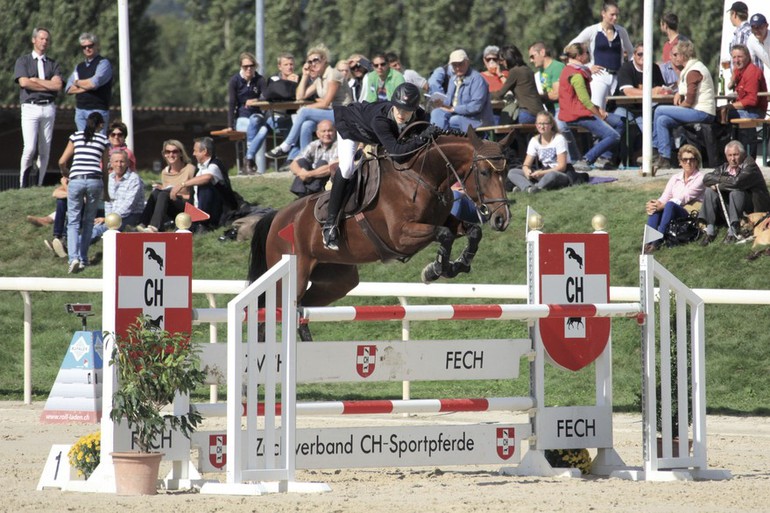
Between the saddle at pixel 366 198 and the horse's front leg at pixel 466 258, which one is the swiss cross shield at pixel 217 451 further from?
the saddle at pixel 366 198

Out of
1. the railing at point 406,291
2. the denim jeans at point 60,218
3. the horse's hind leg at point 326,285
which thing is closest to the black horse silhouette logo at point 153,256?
the horse's hind leg at point 326,285

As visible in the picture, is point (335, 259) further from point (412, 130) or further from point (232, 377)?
point (232, 377)

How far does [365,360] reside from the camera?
6.43 m

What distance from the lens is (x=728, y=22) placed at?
50.0 ft

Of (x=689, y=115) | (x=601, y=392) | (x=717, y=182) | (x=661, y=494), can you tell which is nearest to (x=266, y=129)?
(x=689, y=115)

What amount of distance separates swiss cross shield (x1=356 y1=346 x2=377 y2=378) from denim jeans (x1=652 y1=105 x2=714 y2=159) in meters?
7.33

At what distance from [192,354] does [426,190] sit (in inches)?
104

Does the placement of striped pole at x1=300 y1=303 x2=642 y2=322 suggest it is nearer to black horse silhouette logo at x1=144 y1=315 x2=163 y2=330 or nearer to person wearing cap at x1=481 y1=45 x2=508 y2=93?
black horse silhouette logo at x1=144 y1=315 x2=163 y2=330

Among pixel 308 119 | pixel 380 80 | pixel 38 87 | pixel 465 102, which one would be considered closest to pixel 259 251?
pixel 465 102

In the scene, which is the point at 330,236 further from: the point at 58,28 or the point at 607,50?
the point at 58,28

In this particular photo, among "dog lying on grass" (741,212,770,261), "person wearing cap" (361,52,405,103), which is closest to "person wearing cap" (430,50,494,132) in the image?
"person wearing cap" (361,52,405,103)

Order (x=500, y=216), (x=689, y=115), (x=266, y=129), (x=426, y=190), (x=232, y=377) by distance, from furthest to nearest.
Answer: (x=266, y=129) → (x=689, y=115) → (x=426, y=190) → (x=500, y=216) → (x=232, y=377)

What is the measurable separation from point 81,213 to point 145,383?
285 inches

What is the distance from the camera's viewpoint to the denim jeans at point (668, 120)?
12.9 meters
